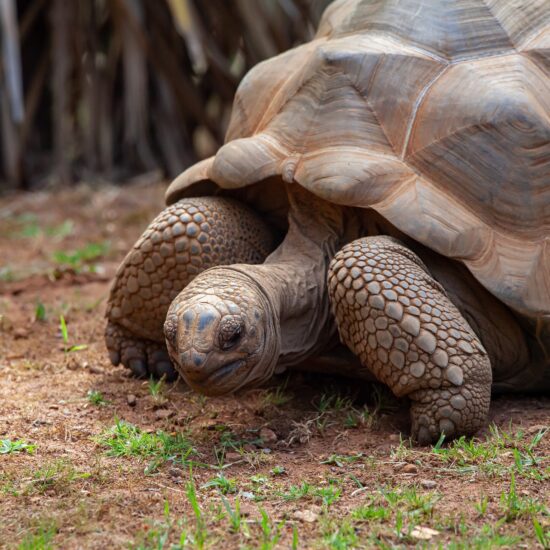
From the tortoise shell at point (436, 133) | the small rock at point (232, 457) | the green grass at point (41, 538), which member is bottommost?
the small rock at point (232, 457)

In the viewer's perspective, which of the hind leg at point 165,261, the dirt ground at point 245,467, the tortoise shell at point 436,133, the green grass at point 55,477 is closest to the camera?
the dirt ground at point 245,467

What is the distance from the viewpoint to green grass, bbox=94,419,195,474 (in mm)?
3238

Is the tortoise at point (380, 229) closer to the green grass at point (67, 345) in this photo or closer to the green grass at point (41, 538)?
the green grass at point (67, 345)

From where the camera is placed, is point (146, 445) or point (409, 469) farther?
point (146, 445)

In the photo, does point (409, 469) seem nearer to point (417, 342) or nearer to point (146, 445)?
point (417, 342)

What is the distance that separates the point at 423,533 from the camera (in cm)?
256

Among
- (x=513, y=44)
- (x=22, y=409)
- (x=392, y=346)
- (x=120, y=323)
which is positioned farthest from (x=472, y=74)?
(x=22, y=409)

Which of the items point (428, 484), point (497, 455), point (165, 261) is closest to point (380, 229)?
point (165, 261)

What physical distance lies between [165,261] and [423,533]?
6.03 ft

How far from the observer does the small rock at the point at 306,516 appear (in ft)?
8.85

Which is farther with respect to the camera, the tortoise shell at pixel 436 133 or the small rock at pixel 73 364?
the small rock at pixel 73 364

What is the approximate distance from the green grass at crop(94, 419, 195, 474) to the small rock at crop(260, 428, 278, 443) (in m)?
0.27

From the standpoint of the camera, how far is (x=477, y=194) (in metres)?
3.67

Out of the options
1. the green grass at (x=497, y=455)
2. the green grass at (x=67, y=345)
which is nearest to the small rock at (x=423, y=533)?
the green grass at (x=497, y=455)
